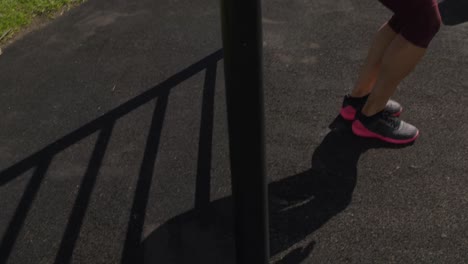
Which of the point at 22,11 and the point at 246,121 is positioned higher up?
the point at 246,121

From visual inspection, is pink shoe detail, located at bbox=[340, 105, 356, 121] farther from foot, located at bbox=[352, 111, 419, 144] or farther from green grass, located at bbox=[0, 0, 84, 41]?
green grass, located at bbox=[0, 0, 84, 41]

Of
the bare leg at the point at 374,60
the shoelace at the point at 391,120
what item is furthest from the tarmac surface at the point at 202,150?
the bare leg at the point at 374,60

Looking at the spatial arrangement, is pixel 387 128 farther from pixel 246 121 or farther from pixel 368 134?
pixel 246 121

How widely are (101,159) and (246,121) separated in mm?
1612

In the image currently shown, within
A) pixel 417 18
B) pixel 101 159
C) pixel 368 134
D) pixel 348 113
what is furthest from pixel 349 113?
pixel 101 159

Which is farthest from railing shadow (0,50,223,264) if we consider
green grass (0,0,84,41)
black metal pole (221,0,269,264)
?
green grass (0,0,84,41)

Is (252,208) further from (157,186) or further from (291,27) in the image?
(291,27)

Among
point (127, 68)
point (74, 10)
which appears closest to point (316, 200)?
point (127, 68)

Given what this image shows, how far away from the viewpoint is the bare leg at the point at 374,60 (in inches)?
120

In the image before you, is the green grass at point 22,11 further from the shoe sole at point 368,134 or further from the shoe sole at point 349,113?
the shoe sole at point 368,134

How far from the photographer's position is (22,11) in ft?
16.0

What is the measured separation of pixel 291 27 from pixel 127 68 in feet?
4.16

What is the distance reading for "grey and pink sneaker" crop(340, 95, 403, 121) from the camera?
322 centimetres

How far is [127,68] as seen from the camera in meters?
4.05
